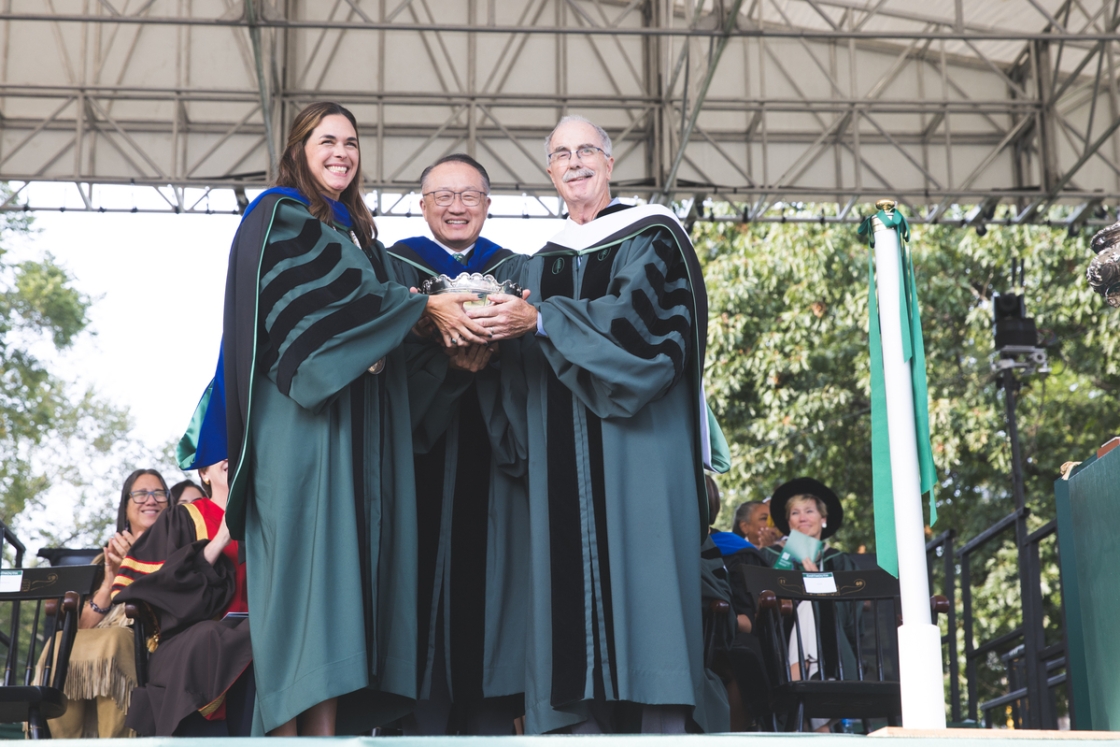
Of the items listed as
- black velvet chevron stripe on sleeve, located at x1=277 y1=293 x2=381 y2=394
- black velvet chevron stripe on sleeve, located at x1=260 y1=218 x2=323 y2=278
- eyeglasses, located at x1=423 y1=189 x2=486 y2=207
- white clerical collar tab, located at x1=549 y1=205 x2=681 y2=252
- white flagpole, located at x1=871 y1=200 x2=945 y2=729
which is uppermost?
eyeglasses, located at x1=423 y1=189 x2=486 y2=207

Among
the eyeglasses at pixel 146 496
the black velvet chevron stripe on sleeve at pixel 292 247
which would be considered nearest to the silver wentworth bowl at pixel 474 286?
the black velvet chevron stripe on sleeve at pixel 292 247

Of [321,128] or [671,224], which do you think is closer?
[321,128]

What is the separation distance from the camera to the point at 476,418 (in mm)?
3824

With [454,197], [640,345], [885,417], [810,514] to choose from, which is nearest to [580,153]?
[454,197]

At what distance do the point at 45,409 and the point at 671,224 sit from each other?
19.5 m

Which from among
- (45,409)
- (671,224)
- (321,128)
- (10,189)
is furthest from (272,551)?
(10,189)

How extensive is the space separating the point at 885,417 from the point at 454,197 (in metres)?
1.64

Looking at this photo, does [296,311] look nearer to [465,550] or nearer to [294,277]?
[294,277]

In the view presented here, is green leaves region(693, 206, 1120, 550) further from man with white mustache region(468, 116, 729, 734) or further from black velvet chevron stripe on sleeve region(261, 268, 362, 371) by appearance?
black velvet chevron stripe on sleeve region(261, 268, 362, 371)

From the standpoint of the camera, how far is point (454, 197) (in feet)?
13.0

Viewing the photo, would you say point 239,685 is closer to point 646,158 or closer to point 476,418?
point 476,418

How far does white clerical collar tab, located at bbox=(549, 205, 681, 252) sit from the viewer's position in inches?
149

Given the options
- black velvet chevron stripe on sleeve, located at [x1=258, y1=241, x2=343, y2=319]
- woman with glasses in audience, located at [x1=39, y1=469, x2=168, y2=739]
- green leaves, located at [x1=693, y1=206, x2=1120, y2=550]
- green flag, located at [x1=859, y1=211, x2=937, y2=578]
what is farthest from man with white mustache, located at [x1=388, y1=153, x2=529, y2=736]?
green leaves, located at [x1=693, y1=206, x2=1120, y2=550]

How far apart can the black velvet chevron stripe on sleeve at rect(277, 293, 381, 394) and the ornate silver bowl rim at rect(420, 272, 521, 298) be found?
0.29 m
